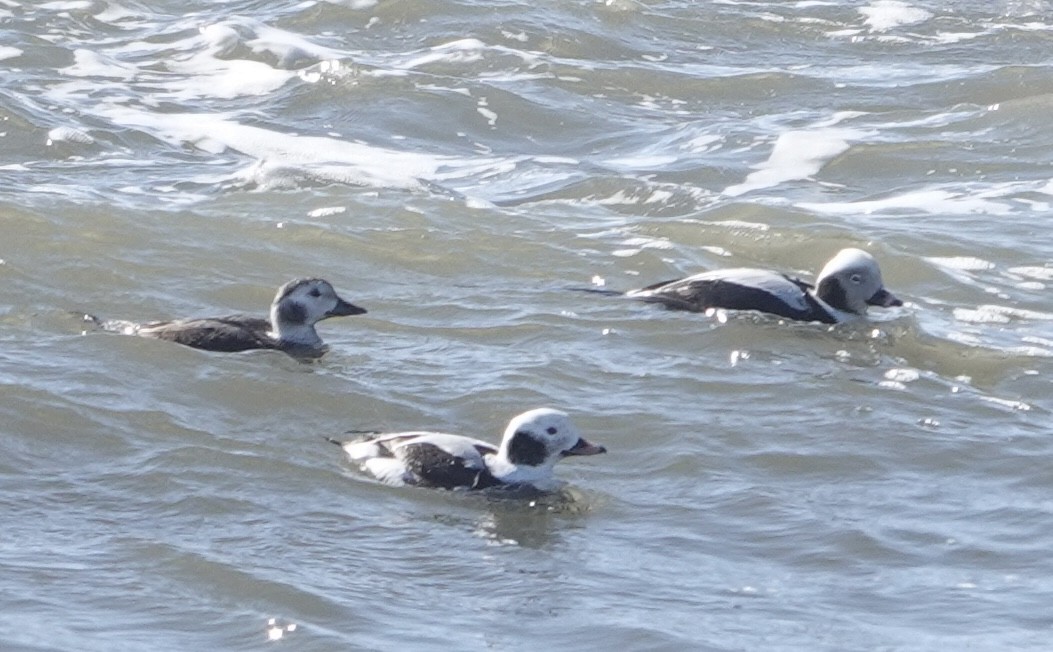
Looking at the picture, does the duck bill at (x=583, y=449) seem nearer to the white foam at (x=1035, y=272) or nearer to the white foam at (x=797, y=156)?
the white foam at (x=1035, y=272)

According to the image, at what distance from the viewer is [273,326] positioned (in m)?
10.4

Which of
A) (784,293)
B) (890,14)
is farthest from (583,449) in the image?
(890,14)

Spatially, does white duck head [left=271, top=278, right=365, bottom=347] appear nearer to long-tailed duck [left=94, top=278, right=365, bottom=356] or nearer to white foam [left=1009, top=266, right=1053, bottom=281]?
long-tailed duck [left=94, top=278, right=365, bottom=356]

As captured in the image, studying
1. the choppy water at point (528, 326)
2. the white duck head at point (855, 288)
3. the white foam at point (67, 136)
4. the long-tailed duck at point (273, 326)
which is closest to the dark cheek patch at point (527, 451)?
the choppy water at point (528, 326)

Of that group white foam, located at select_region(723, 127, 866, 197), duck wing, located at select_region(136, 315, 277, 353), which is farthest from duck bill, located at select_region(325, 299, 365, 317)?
white foam, located at select_region(723, 127, 866, 197)

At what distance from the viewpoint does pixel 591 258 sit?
12.4 meters

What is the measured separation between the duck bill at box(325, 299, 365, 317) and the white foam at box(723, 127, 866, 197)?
14.4 feet

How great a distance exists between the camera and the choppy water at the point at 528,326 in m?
7.04

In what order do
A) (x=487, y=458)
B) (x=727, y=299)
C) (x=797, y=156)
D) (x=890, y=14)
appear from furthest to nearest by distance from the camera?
(x=890, y=14)
(x=797, y=156)
(x=727, y=299)
(x=487, y=458)

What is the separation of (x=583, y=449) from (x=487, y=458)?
1.41ft

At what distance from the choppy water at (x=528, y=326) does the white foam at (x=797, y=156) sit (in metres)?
0.05

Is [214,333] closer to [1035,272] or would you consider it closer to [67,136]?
[1035,272]

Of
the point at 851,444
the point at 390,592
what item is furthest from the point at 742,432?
the point at 390,592

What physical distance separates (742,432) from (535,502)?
123cm
